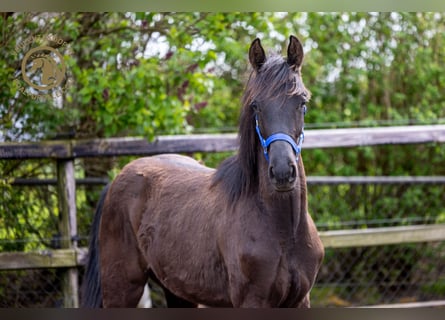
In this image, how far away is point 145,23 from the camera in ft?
15.1

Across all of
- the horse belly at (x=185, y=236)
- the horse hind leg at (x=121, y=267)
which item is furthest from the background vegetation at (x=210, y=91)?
the horse belly at (x=185, y=236)

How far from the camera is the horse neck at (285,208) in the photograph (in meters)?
2.84

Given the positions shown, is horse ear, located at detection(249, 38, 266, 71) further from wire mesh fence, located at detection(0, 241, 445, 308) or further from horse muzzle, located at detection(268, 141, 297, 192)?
wire mesh fence, located at detection(0, 241, 445, 308)

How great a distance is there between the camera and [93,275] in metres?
3.75

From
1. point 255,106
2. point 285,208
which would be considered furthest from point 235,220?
point 255,106

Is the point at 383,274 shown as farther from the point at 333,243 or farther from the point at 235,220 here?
the point at 235,220

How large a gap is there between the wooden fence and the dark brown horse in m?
0.68

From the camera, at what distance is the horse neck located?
284 centimetres

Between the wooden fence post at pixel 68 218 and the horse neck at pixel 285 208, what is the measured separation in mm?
1788

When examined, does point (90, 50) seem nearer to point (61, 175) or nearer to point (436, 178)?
point (61, 175)

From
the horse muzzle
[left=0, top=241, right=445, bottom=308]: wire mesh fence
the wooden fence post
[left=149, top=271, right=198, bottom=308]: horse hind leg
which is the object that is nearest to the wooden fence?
the wooden fence post

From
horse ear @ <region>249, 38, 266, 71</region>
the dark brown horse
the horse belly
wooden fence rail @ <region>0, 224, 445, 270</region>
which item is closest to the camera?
the dark brown horse

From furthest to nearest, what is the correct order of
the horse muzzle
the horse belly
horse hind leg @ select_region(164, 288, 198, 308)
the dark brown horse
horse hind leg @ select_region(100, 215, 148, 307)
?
1. horse hind leg @ select_region(164, 288, 198, 308)
2. horse hind leg @ select_region(100, 215, 148, 307)
3. the horse belly
4. the dark brown horse
5. the horse muzzle

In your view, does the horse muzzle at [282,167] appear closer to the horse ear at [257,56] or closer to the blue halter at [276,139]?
the blue halter at [276,139]
